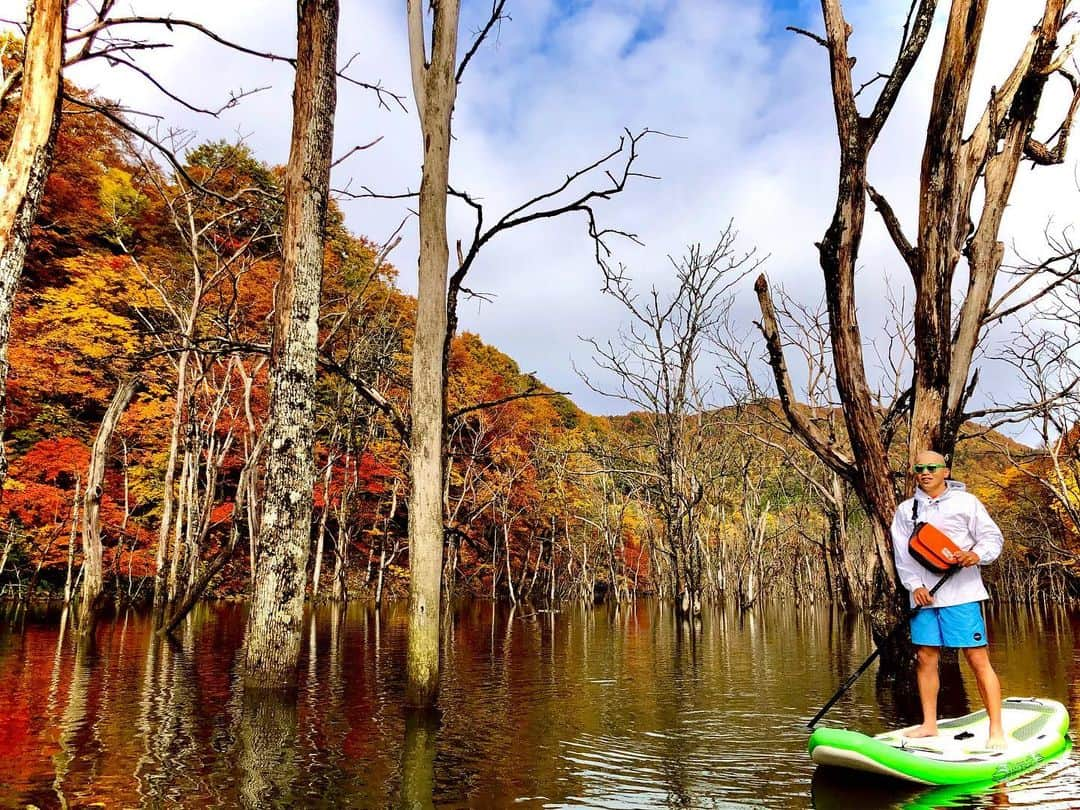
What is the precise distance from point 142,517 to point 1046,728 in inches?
1049

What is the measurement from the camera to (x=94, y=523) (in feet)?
44.5

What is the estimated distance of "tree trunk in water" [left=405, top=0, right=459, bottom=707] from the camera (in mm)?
6133

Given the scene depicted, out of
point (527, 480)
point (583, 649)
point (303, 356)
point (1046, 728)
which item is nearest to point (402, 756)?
point (303, 356)

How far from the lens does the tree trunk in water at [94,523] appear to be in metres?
12.9

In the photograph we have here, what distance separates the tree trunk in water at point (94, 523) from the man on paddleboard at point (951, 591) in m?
13.3

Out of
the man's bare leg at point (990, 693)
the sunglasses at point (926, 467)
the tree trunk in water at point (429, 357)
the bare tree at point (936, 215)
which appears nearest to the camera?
the man's bare leg at point (990, 693)

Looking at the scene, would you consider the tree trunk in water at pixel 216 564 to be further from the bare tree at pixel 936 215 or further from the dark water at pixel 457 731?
the bare tree at pixel 936 215

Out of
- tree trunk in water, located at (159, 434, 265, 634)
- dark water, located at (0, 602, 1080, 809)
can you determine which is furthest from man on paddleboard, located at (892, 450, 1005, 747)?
tree trunk in water, located at (159, 434, 265, 634)

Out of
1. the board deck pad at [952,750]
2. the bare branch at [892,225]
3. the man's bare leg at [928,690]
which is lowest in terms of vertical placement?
the board deck pad at [952,750]

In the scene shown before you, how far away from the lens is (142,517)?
25078 millimetres

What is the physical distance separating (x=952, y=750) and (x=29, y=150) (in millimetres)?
7609

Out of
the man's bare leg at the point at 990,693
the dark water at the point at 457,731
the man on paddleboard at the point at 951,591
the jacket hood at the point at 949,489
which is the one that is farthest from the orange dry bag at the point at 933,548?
the dark water at the point at 457,731

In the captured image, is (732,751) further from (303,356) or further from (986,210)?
(986,210)

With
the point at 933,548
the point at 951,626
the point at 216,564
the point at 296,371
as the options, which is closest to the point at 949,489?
the point at 933,548
